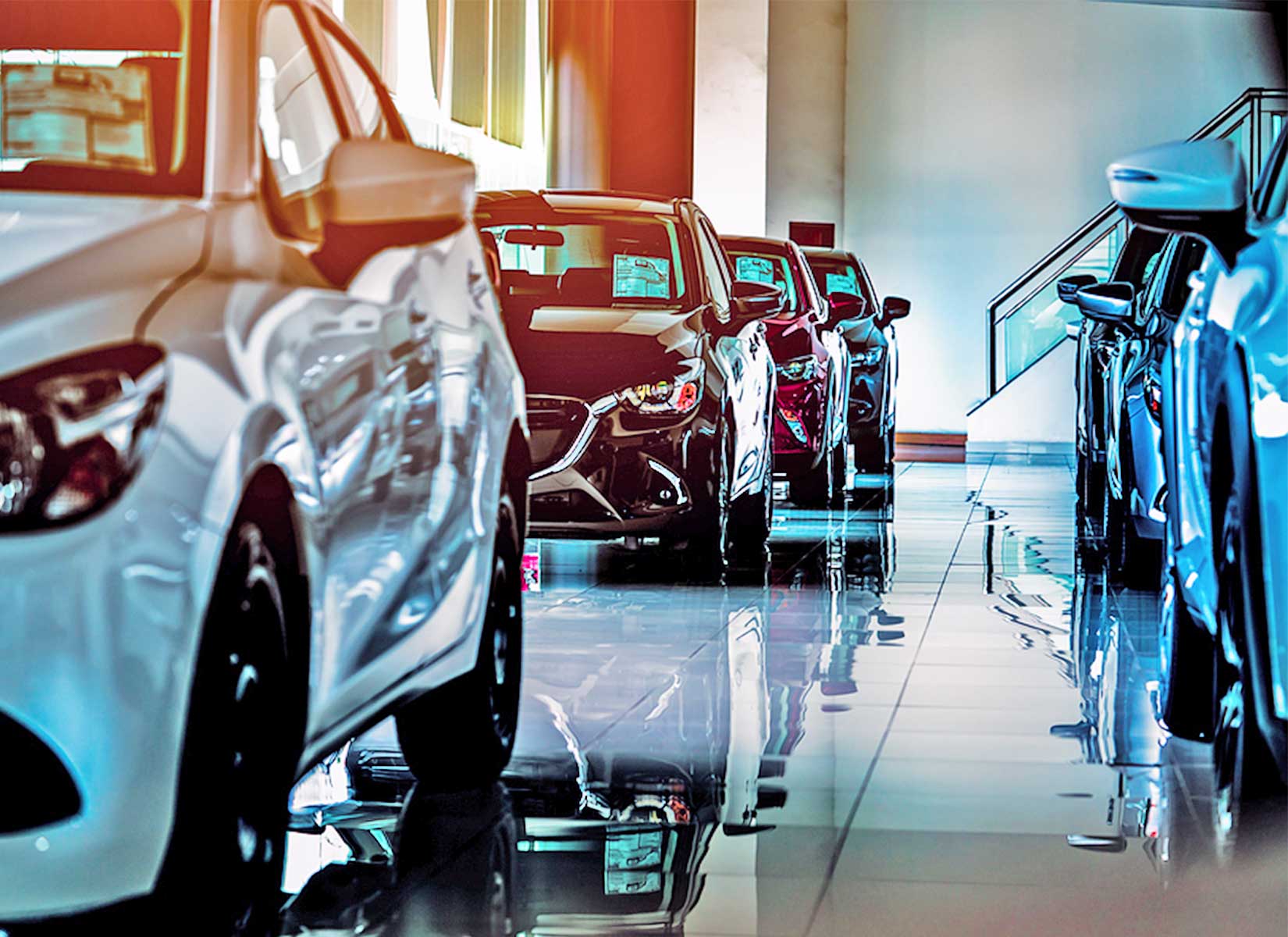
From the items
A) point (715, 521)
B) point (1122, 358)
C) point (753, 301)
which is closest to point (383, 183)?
point (715, 521)

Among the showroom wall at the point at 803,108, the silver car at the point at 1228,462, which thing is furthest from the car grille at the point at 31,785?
the showroom wall at the point at 803,108

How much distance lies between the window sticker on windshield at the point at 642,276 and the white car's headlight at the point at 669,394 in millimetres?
657

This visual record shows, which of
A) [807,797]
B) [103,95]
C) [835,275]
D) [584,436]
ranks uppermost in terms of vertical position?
[103,95]

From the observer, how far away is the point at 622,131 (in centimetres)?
2045

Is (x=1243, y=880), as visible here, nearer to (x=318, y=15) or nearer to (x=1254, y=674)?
(x=1254, y=674)

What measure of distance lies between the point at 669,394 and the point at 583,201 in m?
1.30

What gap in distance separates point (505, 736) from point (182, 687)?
1.90 meters

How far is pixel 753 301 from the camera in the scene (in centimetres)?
866

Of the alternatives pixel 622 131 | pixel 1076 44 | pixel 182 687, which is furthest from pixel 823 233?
pixel 182 687

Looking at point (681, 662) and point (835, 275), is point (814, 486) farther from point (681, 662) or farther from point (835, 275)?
point (681, 662)

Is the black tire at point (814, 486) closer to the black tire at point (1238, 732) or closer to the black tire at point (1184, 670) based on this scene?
the black tire at point (1184, 670)

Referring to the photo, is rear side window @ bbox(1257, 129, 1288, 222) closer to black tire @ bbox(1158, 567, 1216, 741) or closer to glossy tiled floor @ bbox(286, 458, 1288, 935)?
black tire @ bbox(1158, 567, 1216, 741)

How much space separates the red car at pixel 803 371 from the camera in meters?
11.7

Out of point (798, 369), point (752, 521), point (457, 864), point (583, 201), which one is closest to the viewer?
point (457, 864)
